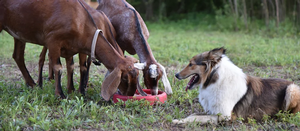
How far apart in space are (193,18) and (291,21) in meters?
5.66

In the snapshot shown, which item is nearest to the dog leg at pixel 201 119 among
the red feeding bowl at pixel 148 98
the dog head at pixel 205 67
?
the dog head at pixel 205 67

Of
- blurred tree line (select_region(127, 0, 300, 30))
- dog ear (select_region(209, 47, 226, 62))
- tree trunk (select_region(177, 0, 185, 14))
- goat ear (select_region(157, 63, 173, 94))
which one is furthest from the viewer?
tree trunk (select_region(177, 0, 185, 14))

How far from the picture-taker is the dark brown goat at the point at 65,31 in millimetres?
5008

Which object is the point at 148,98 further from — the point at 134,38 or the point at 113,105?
the point at 134,38

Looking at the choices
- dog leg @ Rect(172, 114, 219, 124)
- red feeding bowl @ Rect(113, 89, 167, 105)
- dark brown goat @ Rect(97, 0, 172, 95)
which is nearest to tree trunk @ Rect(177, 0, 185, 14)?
dark brown goat @ Rect(97, 0, 172, 95)

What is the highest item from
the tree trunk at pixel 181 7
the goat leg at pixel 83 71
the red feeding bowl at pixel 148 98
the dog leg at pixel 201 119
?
the goat leg at pixel 83 71

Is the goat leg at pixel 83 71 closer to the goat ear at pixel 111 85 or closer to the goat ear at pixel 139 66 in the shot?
the goat ear at pixel 111 85

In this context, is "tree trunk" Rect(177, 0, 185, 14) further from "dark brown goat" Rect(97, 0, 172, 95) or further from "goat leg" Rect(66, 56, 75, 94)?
"goat leg" Rect(66, 56, 75, 94)

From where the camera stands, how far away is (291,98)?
4586 millimetres

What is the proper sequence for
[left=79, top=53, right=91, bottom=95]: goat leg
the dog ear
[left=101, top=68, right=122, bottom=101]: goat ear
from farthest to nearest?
1. [left=79, top=53, right=91, bottom=95]: goat leg
2. [left=101, top=68, right=122, bottom=101]: goat ear
3. the dog ear

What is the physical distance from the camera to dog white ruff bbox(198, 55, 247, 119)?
4.57 metres

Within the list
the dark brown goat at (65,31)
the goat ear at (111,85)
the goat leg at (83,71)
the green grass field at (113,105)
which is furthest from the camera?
the goat leg at (83,71)

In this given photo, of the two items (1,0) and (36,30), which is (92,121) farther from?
(1,0)

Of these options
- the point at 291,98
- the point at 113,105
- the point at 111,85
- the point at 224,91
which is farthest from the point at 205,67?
the point at 113,105
